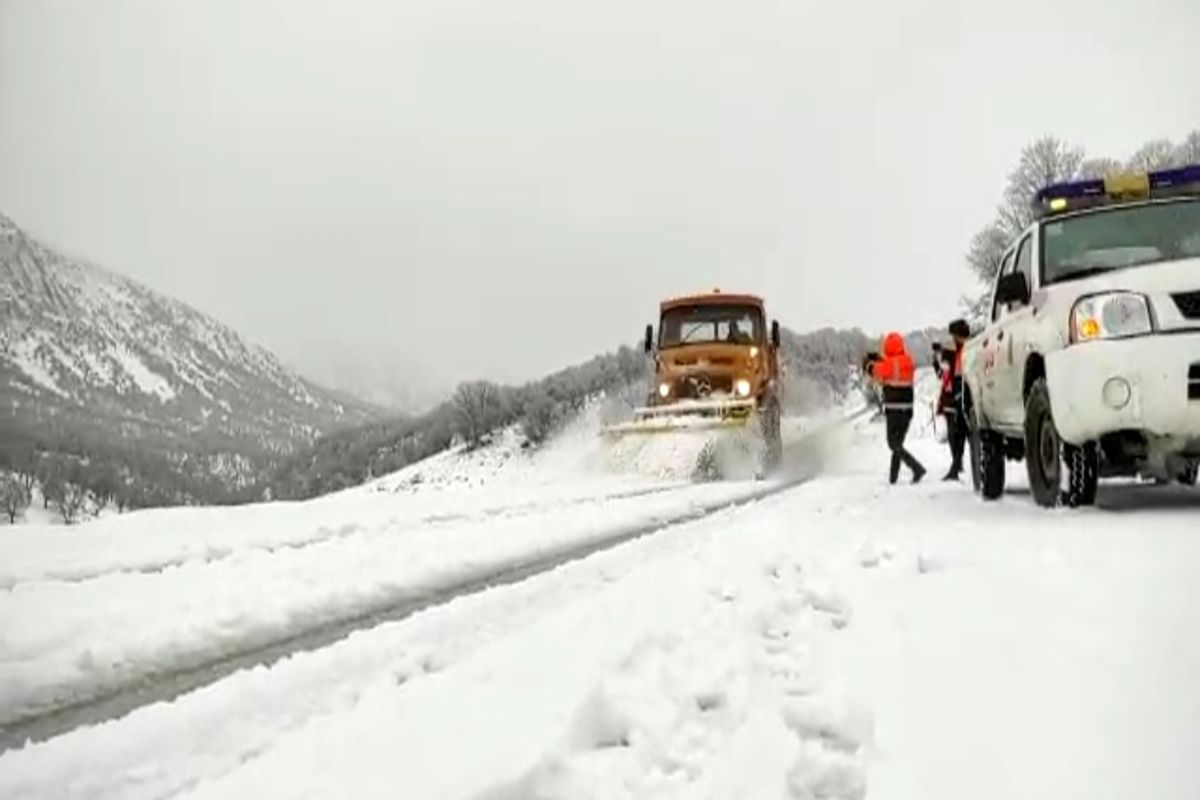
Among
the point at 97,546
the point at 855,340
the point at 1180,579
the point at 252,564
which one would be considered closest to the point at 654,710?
the point at 1180,579

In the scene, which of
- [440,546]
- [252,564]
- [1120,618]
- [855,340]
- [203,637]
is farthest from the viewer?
[855,340]

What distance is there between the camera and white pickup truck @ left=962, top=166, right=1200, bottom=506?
201 inches

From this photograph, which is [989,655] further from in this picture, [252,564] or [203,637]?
[252,564]

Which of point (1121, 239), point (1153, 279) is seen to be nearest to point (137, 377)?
point (1121, 239)

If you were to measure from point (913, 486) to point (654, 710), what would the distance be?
346 inches

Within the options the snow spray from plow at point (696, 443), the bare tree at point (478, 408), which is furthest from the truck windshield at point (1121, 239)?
the bare tree at point (478, 408)

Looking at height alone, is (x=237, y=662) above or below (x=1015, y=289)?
below

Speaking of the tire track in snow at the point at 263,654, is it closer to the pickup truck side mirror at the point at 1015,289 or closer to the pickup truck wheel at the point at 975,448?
the pickup truck side mirror at the point at 1015,289

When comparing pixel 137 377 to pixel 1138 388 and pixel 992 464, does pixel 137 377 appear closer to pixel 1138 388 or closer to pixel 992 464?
pixel 992 464

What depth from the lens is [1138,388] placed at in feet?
16.8

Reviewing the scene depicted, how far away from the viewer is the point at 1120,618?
2.84 meters

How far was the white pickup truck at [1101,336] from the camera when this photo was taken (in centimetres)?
512

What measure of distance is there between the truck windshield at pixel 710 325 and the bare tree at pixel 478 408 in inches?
2171

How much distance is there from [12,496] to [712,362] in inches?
448
